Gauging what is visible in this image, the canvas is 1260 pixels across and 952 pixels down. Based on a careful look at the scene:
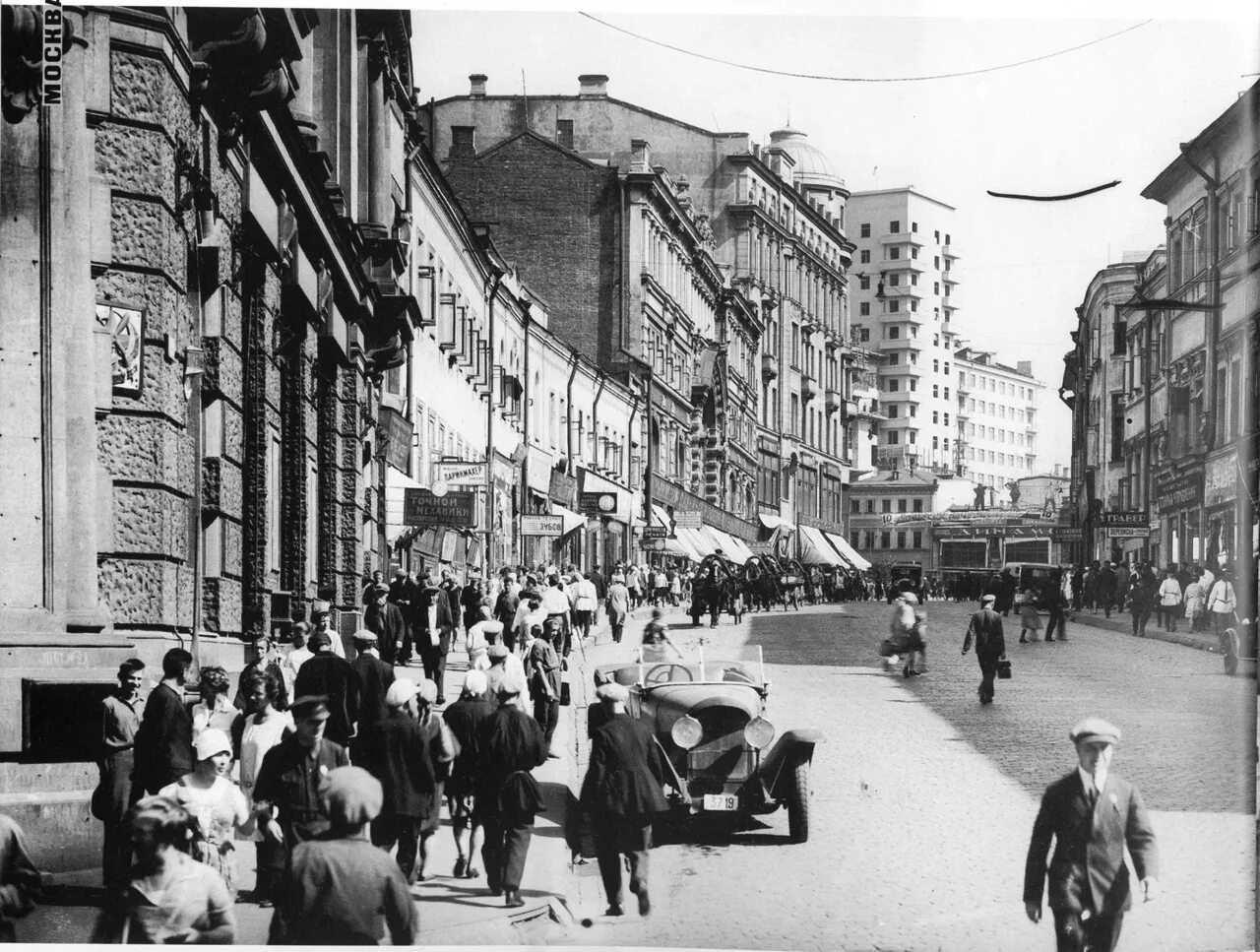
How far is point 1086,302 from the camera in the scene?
68.0 ft

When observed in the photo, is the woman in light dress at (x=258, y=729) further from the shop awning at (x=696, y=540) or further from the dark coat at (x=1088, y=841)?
the shop awning at (x=696, y=540)

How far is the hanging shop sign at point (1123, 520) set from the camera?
127 ft

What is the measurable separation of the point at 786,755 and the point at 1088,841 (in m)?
4.45

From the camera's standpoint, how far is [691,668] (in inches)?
635

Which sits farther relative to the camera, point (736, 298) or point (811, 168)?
point (736, 298)

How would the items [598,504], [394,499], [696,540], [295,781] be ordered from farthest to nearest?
1. [696,540]
2. [598,504]
3. [394,499]
4. [295,781]

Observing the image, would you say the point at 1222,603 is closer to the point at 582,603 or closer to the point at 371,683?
the point at 371,683

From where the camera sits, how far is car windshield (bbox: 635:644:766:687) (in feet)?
52.7

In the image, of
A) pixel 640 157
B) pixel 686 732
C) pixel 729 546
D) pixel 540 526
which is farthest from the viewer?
pixel 729 546

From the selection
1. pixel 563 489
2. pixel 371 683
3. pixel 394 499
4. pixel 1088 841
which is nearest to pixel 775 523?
pixel 563 489

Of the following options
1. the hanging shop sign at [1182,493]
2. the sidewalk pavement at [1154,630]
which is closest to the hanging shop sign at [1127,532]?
the sidewalk pavement at [1154,630]

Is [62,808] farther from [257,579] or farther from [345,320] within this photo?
[345,320]

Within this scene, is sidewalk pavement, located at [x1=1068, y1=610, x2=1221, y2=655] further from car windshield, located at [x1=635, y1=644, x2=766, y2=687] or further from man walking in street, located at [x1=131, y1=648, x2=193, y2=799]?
man walking in street, located at [x1=131, y1=648, x2=193, y2=799]

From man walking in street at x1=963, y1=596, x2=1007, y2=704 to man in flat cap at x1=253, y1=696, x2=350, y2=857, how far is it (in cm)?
1365
